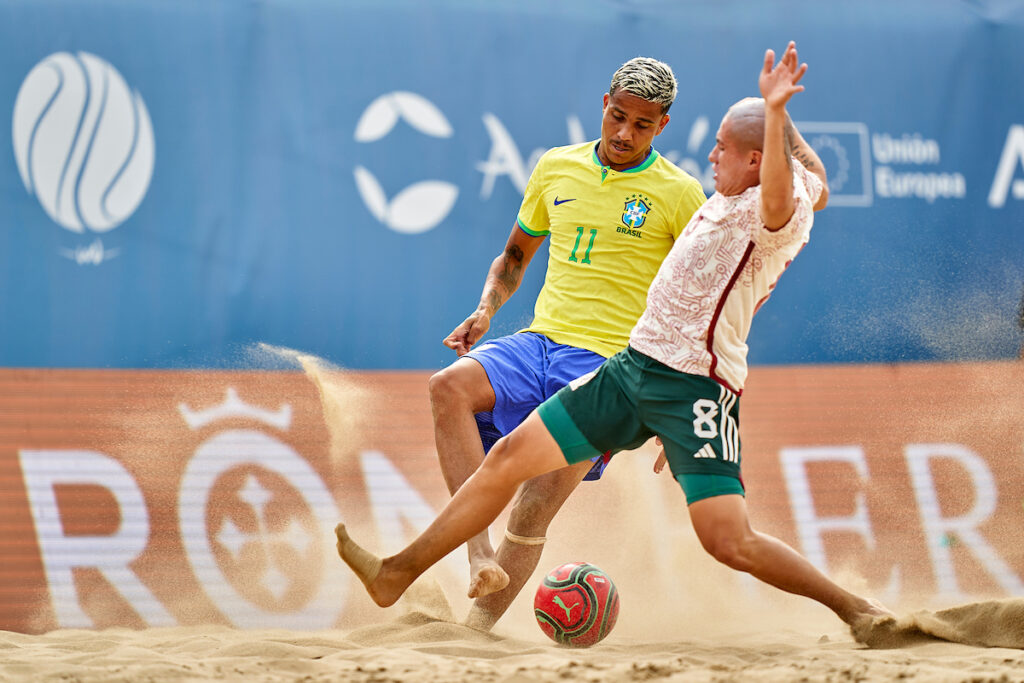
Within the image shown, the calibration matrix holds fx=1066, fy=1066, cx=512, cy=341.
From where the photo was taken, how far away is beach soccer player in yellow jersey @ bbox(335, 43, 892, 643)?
11.3 ft

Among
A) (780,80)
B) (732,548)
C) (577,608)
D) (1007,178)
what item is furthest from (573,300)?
(1007,178)

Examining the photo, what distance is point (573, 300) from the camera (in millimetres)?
4387

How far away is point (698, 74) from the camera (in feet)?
21.4

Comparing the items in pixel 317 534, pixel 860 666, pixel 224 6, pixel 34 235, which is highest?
pixel 224 6

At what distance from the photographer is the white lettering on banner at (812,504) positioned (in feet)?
20.6

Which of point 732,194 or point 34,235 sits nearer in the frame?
point 732,194

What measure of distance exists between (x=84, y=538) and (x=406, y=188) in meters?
2.64

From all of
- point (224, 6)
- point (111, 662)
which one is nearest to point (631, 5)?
point (224, 6)

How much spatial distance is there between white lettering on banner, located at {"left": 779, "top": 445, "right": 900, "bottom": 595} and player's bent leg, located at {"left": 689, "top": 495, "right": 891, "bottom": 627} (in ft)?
9.37

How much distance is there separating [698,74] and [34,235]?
13.1 feet

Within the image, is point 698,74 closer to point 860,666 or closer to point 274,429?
point 274,429

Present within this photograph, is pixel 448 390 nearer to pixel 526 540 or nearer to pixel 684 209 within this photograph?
pixel 526 540

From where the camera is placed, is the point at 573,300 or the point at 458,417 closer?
the point at 458,417

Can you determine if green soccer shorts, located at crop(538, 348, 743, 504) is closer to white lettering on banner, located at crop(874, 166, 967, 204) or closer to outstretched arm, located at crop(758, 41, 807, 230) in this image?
outstretched arm, located at crop(758, 41, 807, 230)
